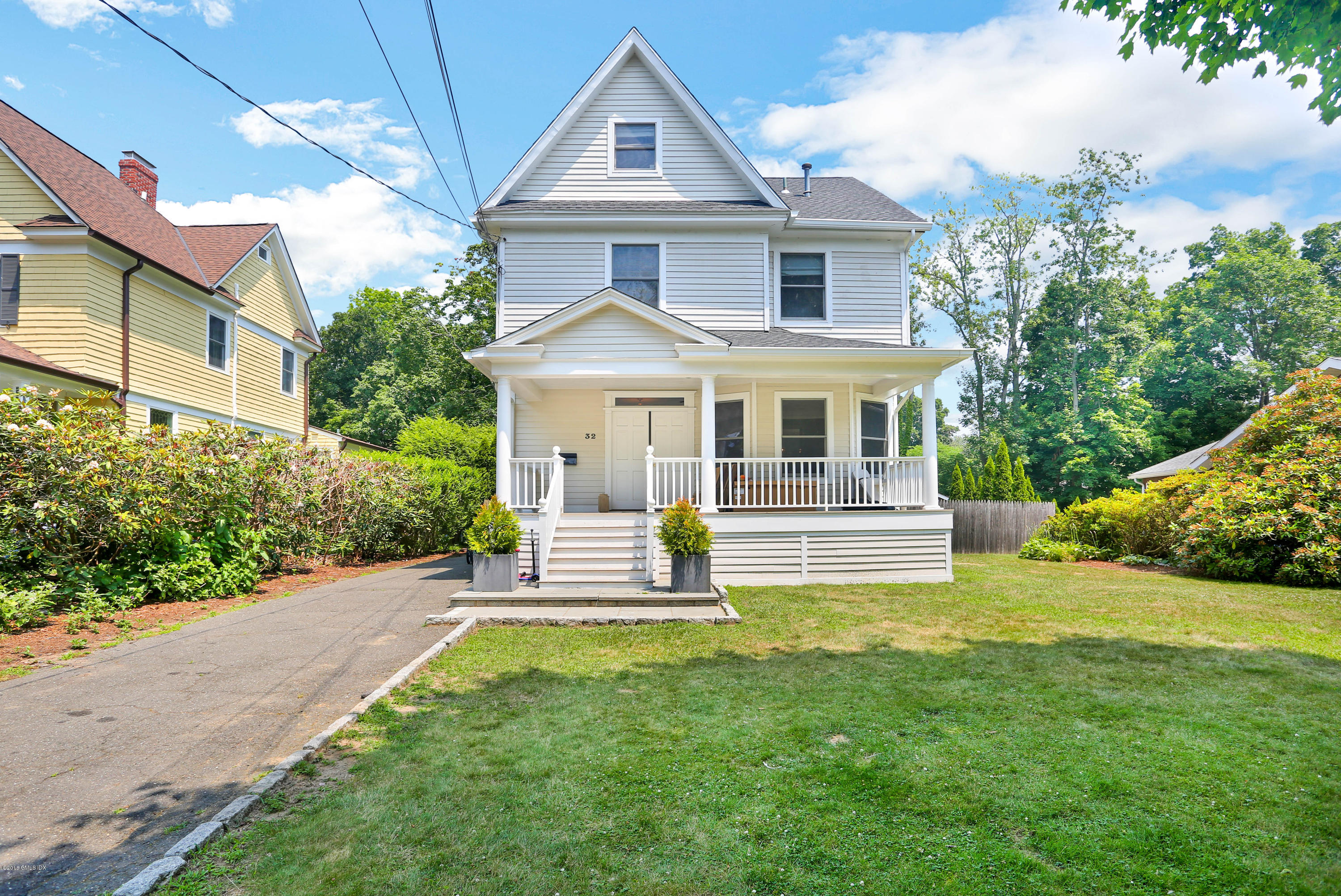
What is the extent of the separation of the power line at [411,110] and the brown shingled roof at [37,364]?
7.59 m

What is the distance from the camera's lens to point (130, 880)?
276 centimetres

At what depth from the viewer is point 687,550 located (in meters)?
9.55

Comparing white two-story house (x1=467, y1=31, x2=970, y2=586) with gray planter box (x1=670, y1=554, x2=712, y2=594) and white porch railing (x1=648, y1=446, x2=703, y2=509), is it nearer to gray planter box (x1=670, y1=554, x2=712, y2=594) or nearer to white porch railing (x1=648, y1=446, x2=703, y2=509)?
white porch railing (x1=648, y1=446, x2=703, y2=509)

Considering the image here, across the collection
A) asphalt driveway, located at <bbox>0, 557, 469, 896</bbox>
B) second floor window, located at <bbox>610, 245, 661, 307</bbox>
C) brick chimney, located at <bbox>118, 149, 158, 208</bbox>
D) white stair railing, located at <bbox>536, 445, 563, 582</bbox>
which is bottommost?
asphalt driveway, located at <bbox>0, 557, 469, 896</bbox>

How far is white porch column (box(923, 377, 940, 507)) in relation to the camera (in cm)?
1180

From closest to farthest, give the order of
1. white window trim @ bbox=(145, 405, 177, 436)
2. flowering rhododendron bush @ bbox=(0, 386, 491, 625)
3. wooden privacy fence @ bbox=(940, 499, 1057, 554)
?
1. flowering rhododendron bush @ bbox=(0, 386, 491, 625)
2. white window trim @ bbox=(145, 405, 177, 436)
3. wooden privacy fence @ bbox=(940, 499, 1057, 554)

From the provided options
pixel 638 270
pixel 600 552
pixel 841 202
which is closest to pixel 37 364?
pixel 600 552

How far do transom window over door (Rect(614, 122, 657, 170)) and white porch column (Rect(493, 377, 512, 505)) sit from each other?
19.4 ft

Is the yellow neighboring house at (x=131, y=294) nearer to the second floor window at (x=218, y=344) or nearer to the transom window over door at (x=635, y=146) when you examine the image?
the second floor window at (x=218, y=344)

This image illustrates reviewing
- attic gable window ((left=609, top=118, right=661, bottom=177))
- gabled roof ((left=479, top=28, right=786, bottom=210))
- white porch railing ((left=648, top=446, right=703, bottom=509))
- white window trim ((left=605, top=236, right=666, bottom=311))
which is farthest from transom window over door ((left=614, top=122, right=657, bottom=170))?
white porch railing ((left=648, top=446, right=703, bottom=509))

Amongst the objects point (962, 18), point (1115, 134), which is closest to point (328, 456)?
point (962, 18)

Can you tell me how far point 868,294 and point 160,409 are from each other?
1583 cm

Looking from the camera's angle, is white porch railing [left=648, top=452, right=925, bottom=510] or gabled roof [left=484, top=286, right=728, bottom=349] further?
white porch railing [left=648, top=452, right=925, bottom=510]

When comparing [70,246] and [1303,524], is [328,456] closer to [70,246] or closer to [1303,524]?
[70,246]
